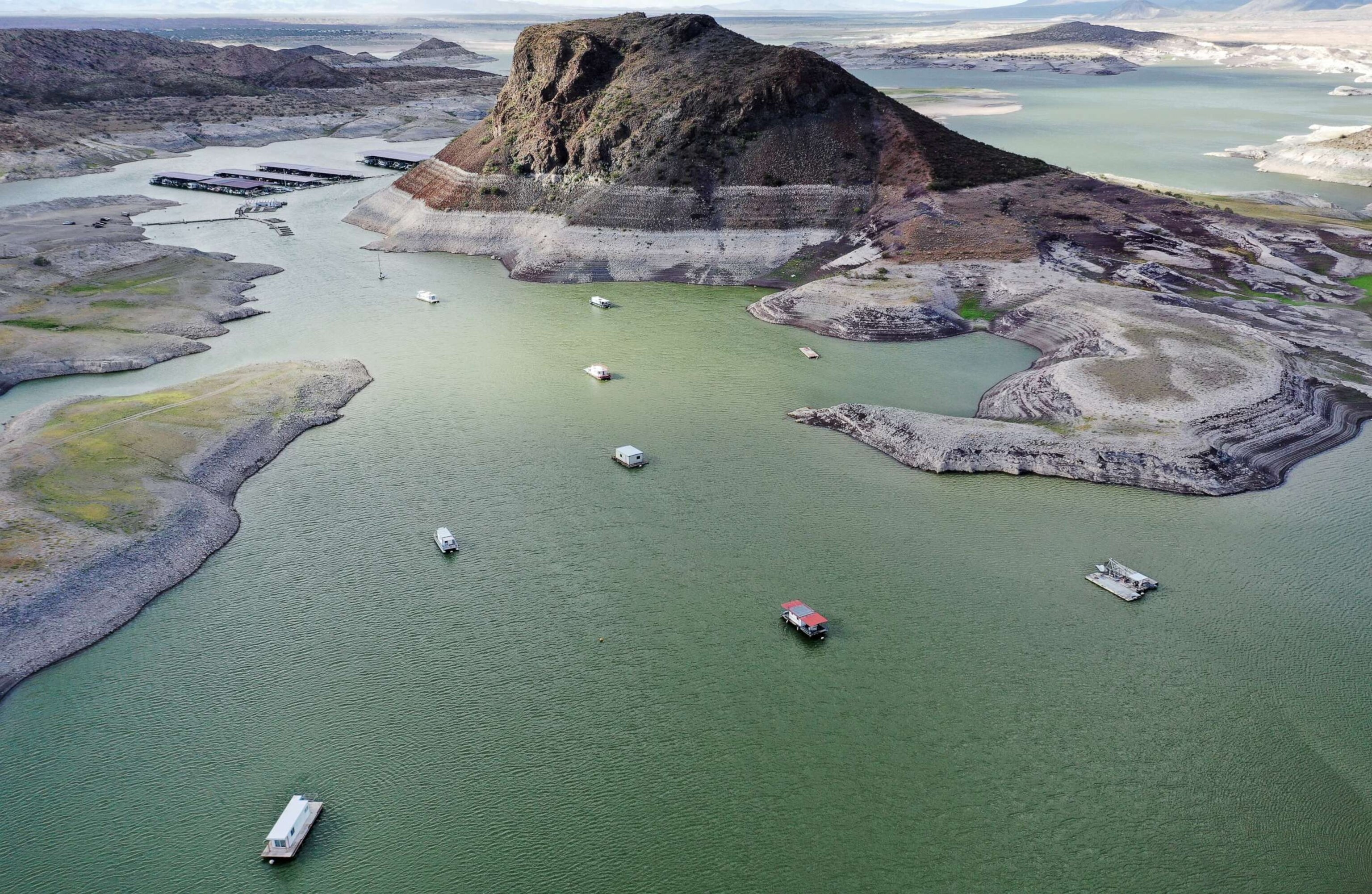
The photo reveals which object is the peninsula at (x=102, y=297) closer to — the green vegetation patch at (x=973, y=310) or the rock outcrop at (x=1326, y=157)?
the green vegetation patch at (x=973, y=310)

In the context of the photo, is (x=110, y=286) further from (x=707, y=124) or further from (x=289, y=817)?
(x=289, y=817)

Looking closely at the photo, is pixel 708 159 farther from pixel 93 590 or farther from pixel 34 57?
pixel 34 57

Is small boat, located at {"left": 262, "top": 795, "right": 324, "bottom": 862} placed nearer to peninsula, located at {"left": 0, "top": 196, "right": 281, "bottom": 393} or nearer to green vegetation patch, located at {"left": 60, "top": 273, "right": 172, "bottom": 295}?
peninsula, located at {"left": 0, "top": 196, "right": 281, "bottom": 393}

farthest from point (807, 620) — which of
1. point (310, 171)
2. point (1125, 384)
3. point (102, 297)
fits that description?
point (310, 171)

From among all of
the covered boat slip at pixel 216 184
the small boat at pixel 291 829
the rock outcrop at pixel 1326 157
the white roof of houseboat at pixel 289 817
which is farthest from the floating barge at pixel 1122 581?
the rock outcrop at pixel 1326 157

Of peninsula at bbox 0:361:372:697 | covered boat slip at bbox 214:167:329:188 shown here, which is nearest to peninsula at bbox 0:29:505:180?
covered boat slip at bbox 214:167:329:188

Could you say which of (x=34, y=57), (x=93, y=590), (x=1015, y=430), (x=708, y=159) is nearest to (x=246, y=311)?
(x=93, y=590)

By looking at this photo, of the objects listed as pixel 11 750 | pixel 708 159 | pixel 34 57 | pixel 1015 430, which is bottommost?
pixel 11 750
